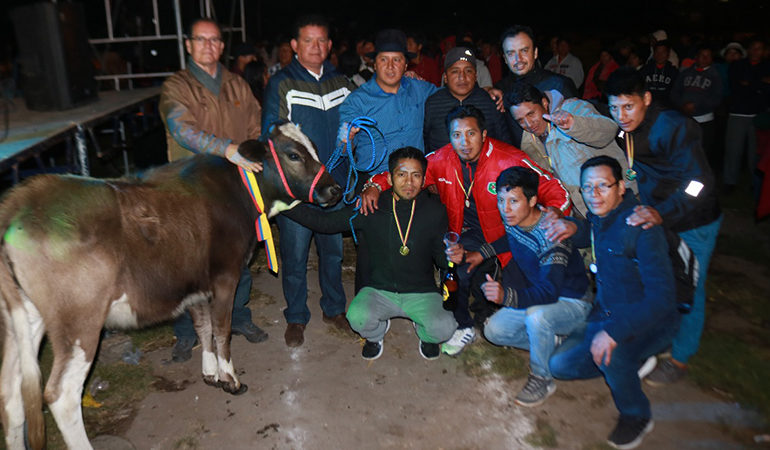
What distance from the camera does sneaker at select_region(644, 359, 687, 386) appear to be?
383cm

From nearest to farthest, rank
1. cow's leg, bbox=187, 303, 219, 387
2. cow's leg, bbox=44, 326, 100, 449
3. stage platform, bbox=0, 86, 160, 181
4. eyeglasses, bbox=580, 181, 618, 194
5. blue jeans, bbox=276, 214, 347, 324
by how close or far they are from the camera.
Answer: cow's leg, bbox=44, 326, 100, 449, eyeglasses, bbox=580, 181, 618, 194, cow's leg, bbox=187, 303, 219, 387, blue jeans, bbox=276, 214, 347, 324, stage platform, bbox=0, 86, 160, 181

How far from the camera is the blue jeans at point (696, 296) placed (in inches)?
140

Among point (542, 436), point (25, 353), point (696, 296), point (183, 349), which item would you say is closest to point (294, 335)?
point (183, 349)

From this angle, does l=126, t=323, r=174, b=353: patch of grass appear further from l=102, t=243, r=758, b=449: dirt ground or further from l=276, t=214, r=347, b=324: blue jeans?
l=276, t=214, r=347, b=324: blue jeans

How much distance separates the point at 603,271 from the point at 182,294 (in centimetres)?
271

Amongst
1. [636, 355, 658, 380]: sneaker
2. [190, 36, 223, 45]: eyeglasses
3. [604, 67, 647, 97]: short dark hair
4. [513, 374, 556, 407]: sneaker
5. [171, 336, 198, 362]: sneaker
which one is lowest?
[171, 336, 198, 362]: sneaker

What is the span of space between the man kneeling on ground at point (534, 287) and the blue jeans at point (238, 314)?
1.80 m

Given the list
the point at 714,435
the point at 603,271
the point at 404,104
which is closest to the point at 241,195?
the point at 404,104

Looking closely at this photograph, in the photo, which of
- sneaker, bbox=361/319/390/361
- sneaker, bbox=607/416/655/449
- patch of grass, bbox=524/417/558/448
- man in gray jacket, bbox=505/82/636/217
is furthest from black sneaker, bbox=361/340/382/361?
man in gray jacket, bbox=505/82/636/217

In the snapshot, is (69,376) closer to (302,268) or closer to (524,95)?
(302,268)

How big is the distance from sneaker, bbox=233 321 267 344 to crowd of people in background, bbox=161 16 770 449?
0.5 inches

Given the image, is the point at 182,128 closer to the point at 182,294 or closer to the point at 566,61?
the point at 182,294

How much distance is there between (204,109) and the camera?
3.96m

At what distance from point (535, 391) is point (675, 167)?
5.71 ft
